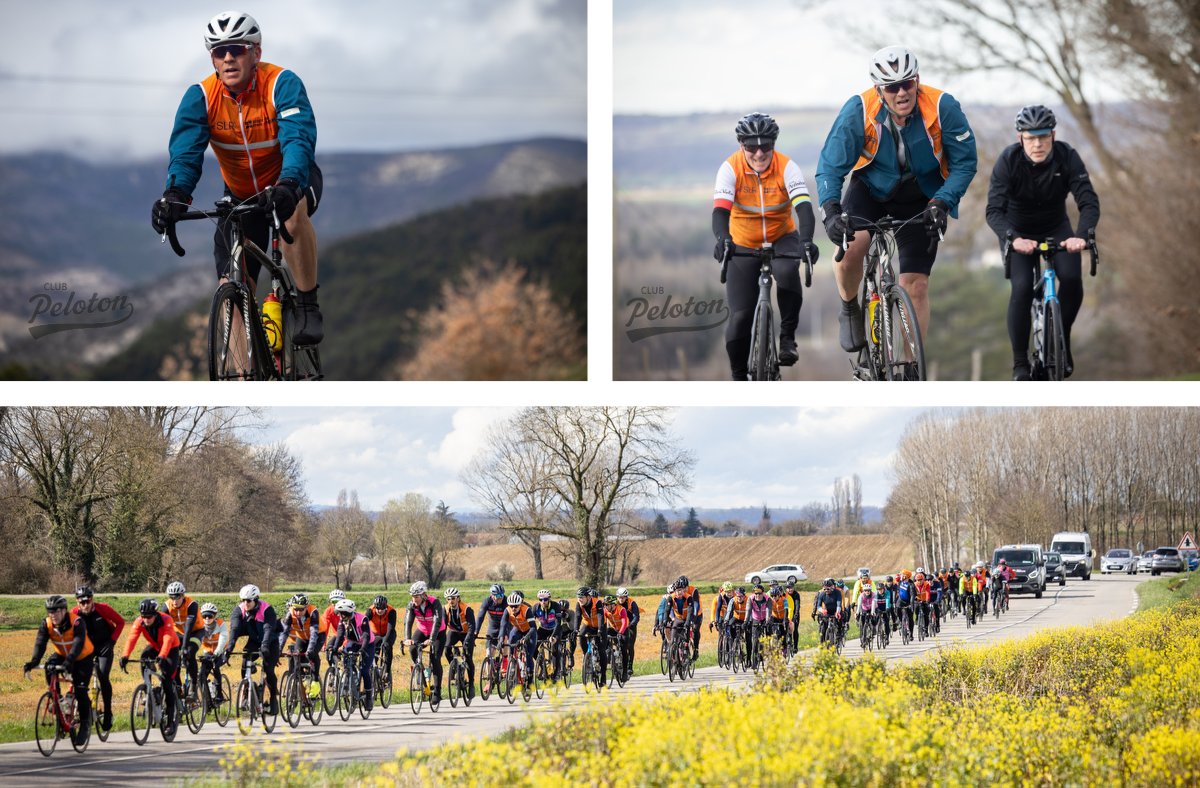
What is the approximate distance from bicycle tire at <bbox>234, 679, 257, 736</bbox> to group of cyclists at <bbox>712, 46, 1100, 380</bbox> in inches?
148

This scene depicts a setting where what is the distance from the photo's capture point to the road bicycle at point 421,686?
32.9 feet

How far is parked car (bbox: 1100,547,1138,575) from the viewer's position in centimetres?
1079

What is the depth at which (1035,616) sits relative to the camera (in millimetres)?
10797

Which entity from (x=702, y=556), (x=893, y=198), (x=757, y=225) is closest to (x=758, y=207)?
(x=757, y=225)

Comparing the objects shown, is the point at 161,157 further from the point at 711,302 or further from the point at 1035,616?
the point at 1035,616

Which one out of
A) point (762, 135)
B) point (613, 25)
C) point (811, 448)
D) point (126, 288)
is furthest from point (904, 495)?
point (126, 288)

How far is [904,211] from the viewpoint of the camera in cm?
983

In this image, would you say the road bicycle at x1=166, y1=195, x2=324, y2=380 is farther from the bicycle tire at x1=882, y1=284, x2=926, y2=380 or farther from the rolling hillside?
the bicycle tire at x1=882, y1=284, x2=926, y2=380

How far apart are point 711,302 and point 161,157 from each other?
12.1 feet

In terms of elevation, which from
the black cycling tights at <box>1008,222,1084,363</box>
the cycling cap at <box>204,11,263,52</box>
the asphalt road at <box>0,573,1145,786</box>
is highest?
the cycling cap at <box>204,11,263,52</box>

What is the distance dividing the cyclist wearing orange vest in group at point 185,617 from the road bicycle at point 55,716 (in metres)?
0.72

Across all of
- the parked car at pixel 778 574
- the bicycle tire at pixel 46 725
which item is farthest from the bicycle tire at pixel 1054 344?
the bicycle tire at pixel 46 725

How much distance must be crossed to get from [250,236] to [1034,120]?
17.0 feet

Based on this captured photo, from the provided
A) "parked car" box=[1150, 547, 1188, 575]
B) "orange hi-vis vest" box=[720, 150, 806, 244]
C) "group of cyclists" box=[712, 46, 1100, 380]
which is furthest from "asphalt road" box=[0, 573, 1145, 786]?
"orange hi-vis vest" box=[720, 150, 806, 244]
